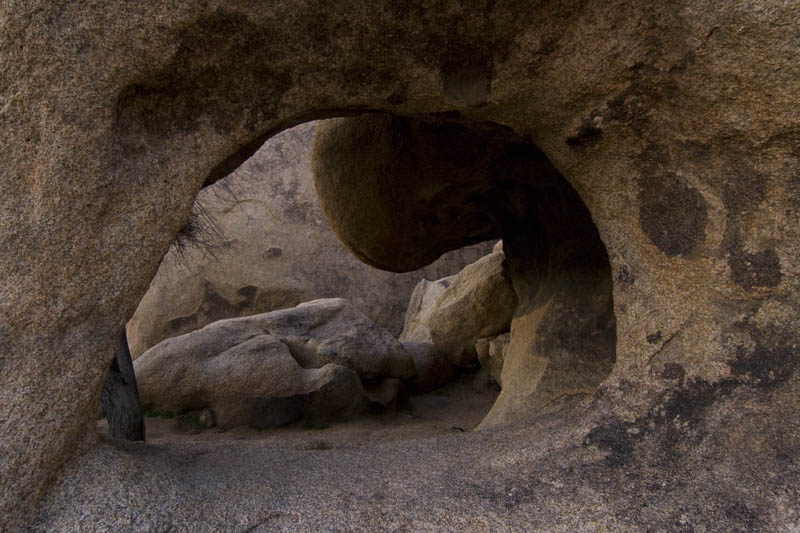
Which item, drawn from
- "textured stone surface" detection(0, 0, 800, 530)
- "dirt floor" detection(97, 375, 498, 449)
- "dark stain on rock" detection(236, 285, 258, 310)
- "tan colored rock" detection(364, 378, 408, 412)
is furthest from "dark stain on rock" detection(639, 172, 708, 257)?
"dark stain on rock" detection(236, 285, 258, 310)

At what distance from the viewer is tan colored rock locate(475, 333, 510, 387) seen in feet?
17.1

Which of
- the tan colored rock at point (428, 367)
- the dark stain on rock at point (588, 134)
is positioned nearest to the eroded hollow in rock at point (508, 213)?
the dark stain on rock at point (588, 134)

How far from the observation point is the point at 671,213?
172 centimetres

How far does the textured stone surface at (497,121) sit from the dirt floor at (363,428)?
197 centimetres

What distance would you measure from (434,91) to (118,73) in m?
0.85

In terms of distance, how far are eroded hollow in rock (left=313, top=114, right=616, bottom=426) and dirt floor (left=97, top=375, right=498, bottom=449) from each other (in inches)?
39.7

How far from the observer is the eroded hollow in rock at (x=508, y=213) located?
2.87 m

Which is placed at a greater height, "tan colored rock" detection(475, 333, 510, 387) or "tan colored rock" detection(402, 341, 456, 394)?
"tan colored rock" detection(475, 333, 510, 387)

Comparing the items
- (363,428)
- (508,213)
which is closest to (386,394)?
(363,428)

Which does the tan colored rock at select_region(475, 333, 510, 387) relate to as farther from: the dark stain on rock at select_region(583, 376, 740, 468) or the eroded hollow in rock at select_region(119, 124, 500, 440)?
the dark stain on rock at select_region(583, 376, 740, 468)

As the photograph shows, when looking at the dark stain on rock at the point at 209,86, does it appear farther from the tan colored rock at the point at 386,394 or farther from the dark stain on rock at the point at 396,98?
the tan colored rock at the point at 386,394

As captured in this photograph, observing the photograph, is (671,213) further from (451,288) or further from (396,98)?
(451,288)

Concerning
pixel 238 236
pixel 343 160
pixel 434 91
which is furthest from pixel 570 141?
pixel 238 236

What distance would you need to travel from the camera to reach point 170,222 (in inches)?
61.7
